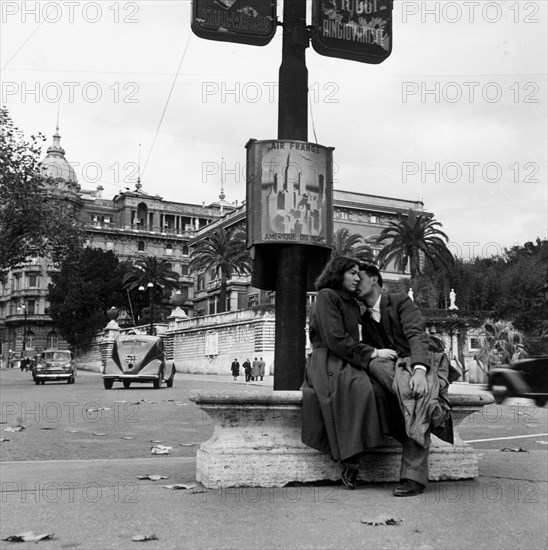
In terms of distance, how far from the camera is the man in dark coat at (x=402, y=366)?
446cm

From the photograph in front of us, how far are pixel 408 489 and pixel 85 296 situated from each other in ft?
248

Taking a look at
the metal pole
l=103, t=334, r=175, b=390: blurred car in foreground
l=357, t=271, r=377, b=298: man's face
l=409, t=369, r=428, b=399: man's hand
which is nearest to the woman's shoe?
l=409, t=369, r=428, b=399: man's hand

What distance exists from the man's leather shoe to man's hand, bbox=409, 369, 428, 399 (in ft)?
1.72

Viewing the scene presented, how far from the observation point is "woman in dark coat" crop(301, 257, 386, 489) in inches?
177

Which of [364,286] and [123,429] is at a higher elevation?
[364,286]

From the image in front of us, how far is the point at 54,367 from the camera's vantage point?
3388 centimetres

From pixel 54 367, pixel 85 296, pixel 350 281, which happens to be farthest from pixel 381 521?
pixel 85 296

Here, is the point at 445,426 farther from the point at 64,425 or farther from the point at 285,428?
the point at 64,425

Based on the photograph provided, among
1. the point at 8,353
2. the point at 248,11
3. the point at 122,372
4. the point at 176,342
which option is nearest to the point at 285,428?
the point at 248,11

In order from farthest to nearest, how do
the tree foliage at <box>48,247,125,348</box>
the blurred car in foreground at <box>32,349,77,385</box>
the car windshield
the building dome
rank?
the building dome → the tree foliage at <box>48,247,125,348</box> → the car windshield → the blurred car in foreground at <box>32,349,77,385</box>

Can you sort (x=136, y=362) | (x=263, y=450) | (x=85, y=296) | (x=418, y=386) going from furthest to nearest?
(x=85, y=296), (x=136, y=362), (x=263, y=450), (x=418, y=386)

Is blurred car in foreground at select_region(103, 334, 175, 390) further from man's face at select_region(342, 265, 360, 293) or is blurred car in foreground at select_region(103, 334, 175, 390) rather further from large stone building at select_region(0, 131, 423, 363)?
large stone building at select_region(0, 131, 423, 363)

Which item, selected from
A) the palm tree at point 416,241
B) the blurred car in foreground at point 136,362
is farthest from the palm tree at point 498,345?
the blurred car in foreground at point 136,362

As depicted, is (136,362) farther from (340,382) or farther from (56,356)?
(340,382)
